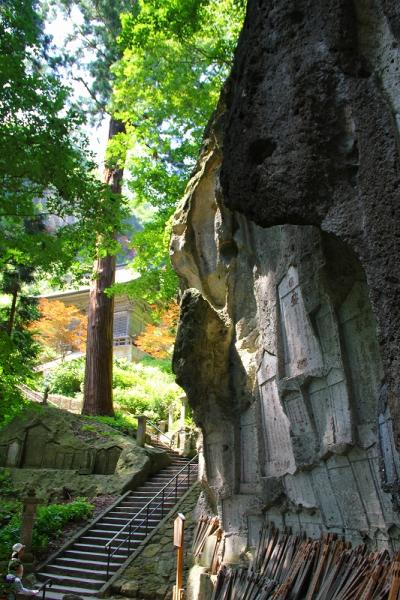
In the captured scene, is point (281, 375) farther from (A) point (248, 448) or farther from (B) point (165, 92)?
(B) point (165, 92)

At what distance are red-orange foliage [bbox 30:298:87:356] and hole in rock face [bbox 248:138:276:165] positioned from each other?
26191 millimetres

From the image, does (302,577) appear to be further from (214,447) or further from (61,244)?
(61,244)

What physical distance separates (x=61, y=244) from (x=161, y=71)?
638 cm

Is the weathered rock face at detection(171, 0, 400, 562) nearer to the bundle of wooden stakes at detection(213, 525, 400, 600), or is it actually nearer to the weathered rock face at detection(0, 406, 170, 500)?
the bundle of wooden stakes at detection(213, 525, 400, 600)

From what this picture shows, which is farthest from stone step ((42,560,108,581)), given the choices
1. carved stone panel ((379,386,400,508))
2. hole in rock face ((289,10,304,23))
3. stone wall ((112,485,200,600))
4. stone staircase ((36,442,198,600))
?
hole in rock face ((289,10,304,23))

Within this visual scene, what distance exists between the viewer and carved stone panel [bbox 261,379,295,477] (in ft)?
21.3

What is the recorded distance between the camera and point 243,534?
7.43 m

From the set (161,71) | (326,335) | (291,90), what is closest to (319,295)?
(326,335)

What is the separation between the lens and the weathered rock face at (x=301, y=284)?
3.77 m

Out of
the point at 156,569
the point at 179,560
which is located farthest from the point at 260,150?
the point at 156,569

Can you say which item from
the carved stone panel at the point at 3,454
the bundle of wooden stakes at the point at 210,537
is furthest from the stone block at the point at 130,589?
the carved stone panel at the point at 3,454

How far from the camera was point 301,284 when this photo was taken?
602 centimetres

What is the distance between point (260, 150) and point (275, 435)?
3937mm

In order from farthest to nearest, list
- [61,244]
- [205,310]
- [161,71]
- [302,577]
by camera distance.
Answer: [161,71] → [61,244] → [205,310] → [302,577]
